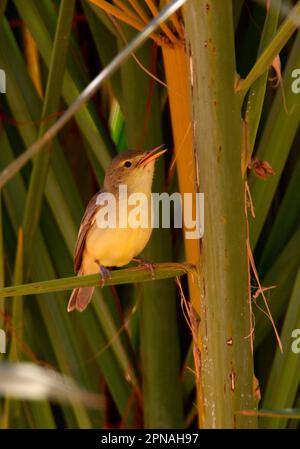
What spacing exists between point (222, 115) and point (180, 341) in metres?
1.06

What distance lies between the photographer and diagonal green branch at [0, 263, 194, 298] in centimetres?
110

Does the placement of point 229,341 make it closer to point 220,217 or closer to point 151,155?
point 220,217

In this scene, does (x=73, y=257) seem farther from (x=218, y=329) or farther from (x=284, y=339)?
(x=218, y=329)

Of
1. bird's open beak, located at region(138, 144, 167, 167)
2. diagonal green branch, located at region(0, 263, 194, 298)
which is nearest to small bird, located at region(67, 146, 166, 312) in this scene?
bird's open beak, located at region(138, 144, 167, 167)

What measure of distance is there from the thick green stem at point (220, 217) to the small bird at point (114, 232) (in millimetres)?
797

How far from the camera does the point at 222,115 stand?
3.90ft

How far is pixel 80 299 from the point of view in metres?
2.18

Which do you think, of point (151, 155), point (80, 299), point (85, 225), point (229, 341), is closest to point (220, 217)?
point (229, 341)

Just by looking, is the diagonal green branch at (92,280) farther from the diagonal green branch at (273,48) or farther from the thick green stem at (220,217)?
the diagonal green branch at (273,48)

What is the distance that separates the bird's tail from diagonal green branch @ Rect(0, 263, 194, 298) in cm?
81

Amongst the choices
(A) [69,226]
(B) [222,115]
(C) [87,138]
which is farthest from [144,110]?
(B) [222,115]

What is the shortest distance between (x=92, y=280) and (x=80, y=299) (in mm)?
1043

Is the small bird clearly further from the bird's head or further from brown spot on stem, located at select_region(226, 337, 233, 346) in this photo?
brown spot on stem, located at select_region(226, 337, 233, 346)

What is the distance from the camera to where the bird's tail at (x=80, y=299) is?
206 centimetres
